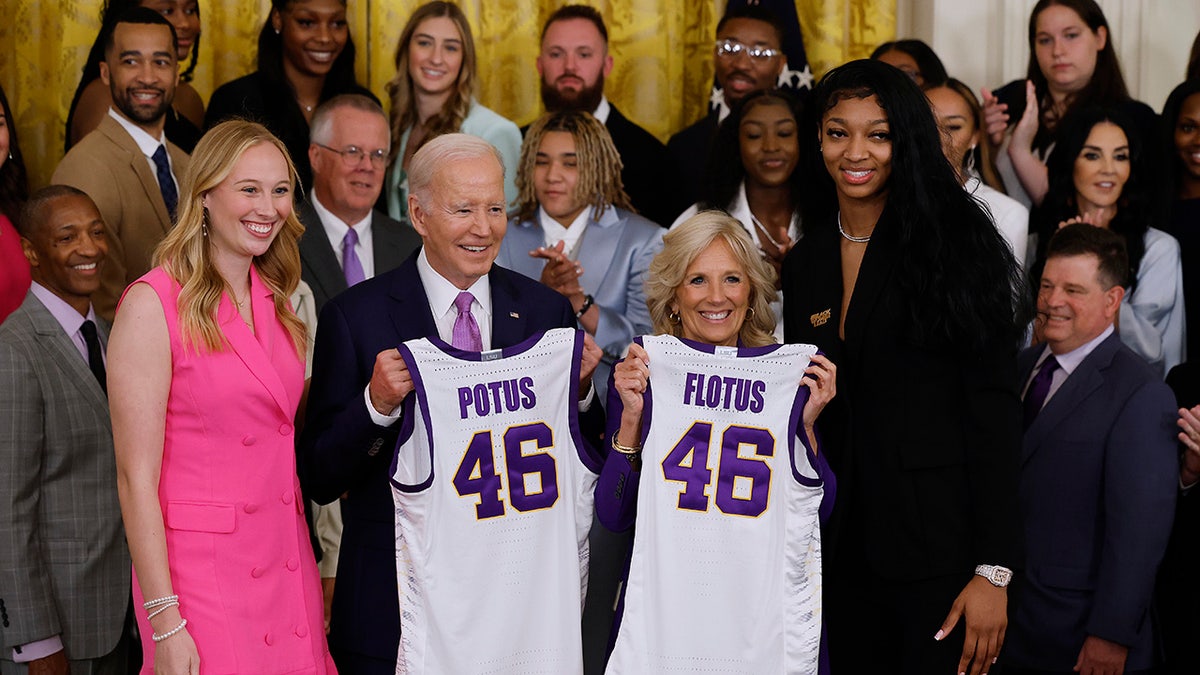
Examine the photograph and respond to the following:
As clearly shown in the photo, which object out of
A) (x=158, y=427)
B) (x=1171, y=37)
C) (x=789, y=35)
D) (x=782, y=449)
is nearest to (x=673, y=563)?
(x=782, y=449)

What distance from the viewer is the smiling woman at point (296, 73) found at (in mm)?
5855

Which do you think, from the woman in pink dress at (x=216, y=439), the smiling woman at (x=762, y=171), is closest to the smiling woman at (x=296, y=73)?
the smiling woman at (x=762, y=171)

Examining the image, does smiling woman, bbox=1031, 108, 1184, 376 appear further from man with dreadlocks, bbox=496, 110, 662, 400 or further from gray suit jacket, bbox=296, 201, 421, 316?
gray suit jacket, bbox=296, 201, 421, 316

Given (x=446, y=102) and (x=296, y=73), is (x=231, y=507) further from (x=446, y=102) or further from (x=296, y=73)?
(x=296, y=73)

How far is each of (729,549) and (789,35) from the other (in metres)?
3.99

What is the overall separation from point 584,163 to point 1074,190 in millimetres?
1877

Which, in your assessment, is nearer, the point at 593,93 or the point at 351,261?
the point at 351,261

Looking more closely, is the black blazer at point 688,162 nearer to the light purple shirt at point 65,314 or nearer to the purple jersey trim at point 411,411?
the light purple shirt at point 65,314

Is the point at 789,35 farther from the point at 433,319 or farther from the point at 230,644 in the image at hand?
the point at 230,644

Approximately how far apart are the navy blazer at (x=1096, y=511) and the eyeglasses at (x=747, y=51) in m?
2.34

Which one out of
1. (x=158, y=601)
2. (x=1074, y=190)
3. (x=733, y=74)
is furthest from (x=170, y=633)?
(x=733, y=74)

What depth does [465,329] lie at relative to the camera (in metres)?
3.61

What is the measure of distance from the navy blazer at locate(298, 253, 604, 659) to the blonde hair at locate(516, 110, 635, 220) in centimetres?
187

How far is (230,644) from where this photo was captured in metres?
3.27
